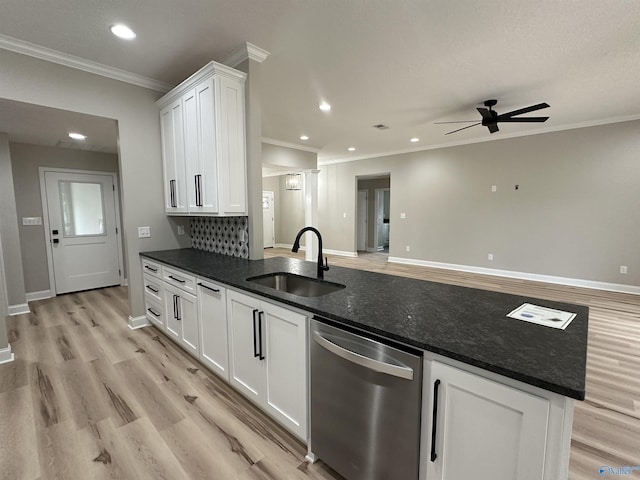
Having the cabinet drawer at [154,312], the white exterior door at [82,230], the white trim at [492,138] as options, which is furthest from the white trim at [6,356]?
the white trim at [492,138]

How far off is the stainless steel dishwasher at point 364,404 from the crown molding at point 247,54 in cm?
243

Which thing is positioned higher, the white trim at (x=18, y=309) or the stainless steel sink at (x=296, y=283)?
the stainless steel sink at (x=296, y=283)

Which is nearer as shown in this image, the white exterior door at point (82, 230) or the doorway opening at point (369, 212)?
the white exterior door at point (82, 230)

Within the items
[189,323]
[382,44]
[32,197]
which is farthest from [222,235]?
[32,197]

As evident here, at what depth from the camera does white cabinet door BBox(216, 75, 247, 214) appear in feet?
8.41

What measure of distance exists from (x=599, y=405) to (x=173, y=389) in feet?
10.4

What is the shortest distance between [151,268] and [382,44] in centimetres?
318

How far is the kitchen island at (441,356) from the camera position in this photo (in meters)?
0.85

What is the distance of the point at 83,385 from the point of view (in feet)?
7.50

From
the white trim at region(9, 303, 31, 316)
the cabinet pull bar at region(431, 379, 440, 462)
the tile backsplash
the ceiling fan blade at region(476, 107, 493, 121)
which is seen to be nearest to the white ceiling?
the ceiling fan blade at region(476, 107, 493, 121)

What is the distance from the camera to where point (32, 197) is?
440cm

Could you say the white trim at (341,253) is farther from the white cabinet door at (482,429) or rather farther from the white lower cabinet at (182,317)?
the white cabinet door at (482,429)

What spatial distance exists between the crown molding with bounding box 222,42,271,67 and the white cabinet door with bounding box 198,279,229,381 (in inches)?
80.0

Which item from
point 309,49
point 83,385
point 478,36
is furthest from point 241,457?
point 478,36
